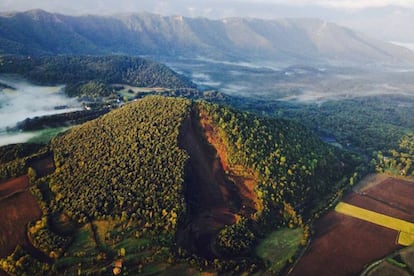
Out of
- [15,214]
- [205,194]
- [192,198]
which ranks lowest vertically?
[15,214]

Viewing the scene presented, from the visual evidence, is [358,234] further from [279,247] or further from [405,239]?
[279,247]

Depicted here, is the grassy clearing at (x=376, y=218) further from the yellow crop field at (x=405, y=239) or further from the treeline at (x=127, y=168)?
the treeline at (x=127, y=168)

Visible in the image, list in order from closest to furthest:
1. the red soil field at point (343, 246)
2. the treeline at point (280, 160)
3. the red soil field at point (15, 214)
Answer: the red soil field at point (15, 214) → the red soil field at point (343, 246) → the treeline at point (280, 160)

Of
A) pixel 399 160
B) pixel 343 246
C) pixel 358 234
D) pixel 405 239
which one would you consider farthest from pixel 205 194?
pixel 399 160

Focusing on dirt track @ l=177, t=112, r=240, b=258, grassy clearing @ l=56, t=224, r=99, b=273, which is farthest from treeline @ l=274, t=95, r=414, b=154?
grassy clearing @ l=56, t=224, r=99, b=273

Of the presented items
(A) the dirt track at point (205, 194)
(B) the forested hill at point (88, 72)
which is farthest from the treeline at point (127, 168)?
Answer: (B) the forested hill at point (88, 72)

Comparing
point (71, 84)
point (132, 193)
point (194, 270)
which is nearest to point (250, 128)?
point (132, 193)
